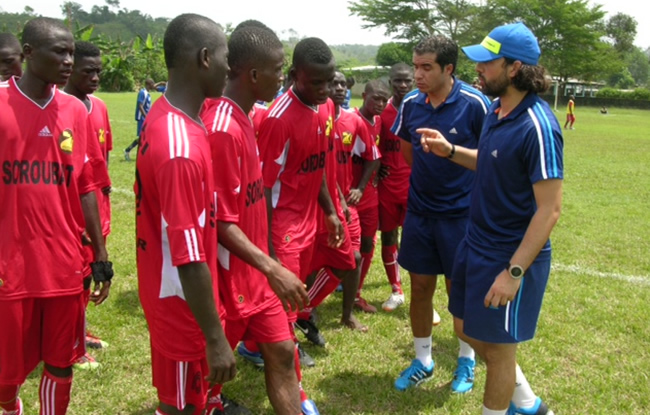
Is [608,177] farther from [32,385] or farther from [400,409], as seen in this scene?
[32,385]

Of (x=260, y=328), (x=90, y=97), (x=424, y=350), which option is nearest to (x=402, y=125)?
(x=424, y=350)

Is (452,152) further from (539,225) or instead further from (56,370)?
(56,370)

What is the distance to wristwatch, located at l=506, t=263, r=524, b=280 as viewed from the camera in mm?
3114

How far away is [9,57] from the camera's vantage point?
4.96m

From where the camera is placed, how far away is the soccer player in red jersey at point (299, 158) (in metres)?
4.12

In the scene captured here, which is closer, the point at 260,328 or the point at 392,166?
the point at 260,328

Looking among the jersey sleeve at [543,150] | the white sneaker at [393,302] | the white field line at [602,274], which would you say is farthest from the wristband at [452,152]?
the white field line at [602,274]

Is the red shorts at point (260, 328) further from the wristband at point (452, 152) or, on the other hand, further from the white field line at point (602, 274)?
the white field line at point (602, 274)

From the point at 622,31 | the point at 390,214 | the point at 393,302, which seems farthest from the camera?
the point at 622,31

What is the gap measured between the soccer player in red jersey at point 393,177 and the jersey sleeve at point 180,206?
4.18 meters

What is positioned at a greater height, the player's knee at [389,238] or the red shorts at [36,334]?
the red shorts at [36,334]

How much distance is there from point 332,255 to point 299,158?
1.17 m

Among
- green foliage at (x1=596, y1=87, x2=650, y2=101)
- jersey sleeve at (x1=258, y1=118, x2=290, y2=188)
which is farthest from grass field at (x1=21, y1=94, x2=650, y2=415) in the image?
green foliage at (x1=596, y1=87, x2=650, y2=101)

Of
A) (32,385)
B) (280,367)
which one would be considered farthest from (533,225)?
(32,385)
